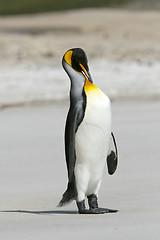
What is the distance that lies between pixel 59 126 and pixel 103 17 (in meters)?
23.6

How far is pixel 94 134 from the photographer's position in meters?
4.77

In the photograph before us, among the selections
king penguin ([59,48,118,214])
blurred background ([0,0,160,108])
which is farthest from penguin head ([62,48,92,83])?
blurred background ([0,0,160,108])

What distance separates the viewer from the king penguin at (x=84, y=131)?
4.70 m

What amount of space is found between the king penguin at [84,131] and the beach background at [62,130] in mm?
212

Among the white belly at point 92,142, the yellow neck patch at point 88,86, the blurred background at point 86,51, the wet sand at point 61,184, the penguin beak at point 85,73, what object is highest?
the penguin beak at point 85,73

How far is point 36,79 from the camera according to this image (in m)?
15.5

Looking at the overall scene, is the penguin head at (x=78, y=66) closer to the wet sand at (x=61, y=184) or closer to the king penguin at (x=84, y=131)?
the king penguin at (x=84, y=131)

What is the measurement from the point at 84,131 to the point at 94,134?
64mm

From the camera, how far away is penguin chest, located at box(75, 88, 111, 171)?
184 inches

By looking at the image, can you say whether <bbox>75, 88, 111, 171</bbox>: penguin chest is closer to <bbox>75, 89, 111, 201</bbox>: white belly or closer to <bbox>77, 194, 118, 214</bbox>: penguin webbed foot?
<bbox>75, 89, 111, 201</bbox>: white belly

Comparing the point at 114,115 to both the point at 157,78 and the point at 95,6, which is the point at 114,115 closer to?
the point at 157,78

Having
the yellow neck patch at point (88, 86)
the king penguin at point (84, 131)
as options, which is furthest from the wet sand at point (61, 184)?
the yellow neck patch at point (88, 86)

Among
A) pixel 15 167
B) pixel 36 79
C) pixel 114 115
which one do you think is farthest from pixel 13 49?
pixel 15 167

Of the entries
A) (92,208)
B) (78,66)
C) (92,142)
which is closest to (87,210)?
(92,208)
